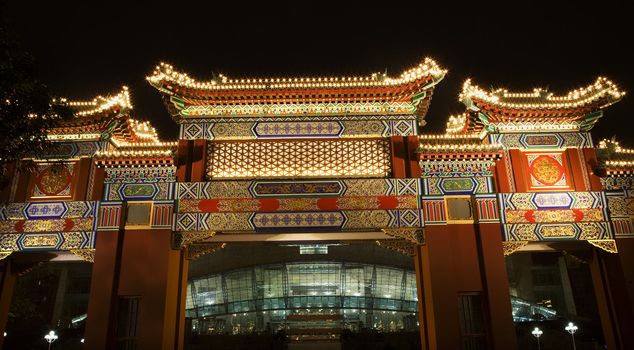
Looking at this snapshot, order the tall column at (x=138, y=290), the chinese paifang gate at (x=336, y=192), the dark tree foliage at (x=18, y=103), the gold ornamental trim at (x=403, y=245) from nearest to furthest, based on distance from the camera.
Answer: the dark tree foliage at (x=18, y=103)
the tall column at (x=138, y=290)
the chinese paifang gate at (x=336, y=192)
the gold ornamental trim at (x=403, y=245)

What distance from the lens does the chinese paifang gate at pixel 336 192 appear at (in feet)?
45.2

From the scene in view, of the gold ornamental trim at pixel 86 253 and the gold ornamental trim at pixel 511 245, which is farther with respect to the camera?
the gold ornamental trim at pixel 511 245

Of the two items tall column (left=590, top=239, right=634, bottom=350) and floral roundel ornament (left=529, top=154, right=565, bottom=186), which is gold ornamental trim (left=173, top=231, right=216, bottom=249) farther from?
tall column (left=590, top=239, right=634, bottom=350)

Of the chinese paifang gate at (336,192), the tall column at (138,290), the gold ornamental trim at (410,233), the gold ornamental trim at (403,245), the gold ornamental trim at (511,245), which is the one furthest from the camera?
the gold ornamental trim at (403,245)

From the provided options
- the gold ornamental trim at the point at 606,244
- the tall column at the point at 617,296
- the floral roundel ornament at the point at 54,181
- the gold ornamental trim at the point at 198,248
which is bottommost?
the tall column at the point at 617,296

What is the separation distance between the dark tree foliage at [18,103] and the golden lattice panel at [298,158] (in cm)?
492

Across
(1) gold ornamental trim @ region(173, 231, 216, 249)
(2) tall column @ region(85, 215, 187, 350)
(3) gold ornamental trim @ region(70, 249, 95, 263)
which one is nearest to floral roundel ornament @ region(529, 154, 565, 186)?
(1) gold ornamental trim @ region(173, 231, 216, 249)

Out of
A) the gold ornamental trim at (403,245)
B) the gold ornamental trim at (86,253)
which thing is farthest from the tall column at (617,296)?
the gold ornamental trim at (86,253)

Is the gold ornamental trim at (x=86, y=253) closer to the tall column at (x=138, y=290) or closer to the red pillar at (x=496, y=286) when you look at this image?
the tall column at (x=138, y=290)

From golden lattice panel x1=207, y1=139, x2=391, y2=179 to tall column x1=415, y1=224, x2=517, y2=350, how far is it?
2979 mm

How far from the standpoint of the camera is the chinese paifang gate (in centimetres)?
1379

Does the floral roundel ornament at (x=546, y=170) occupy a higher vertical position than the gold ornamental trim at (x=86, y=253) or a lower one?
higher

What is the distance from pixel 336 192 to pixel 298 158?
5.98 ft

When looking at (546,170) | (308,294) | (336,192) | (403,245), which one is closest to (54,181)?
(336,192)
